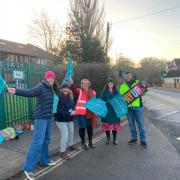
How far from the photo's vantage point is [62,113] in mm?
6906

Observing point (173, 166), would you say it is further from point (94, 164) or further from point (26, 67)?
point (26, 67)

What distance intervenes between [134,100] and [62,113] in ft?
7.25

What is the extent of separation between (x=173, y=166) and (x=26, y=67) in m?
6.16

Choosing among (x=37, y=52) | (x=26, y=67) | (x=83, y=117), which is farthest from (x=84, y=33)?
(x=37, y=52)

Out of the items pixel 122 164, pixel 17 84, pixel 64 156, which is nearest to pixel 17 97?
pixel 17 84

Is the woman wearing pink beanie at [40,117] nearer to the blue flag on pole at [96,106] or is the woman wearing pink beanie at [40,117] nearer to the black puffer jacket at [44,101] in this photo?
the black puffer jacket at [44,101]

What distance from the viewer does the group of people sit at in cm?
575

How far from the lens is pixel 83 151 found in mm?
7695

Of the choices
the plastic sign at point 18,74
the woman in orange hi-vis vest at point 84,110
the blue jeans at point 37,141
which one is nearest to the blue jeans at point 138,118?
the woman in orange hi-vis vest at point 84,110

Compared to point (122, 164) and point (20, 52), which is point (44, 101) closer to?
point (122, 164)

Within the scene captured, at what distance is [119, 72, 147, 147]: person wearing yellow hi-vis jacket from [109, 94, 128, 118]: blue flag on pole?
13 centimetres

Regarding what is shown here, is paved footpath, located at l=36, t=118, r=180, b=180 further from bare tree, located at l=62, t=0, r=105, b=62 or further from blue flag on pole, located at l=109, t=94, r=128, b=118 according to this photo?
bare tree, located at l=62, t=0, r=105, b=62

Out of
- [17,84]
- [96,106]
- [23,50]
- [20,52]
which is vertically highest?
[23,50]

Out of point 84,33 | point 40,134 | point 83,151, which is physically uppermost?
point 84,33
